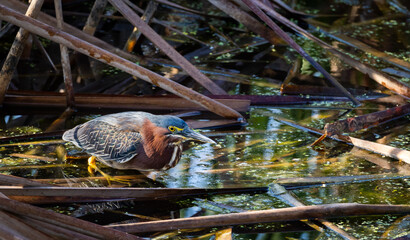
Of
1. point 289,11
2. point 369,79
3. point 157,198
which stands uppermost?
point 289,11

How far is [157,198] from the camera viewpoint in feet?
14.0

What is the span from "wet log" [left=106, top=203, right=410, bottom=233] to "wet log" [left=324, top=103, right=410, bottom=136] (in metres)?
1.43

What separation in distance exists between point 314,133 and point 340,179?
107cm

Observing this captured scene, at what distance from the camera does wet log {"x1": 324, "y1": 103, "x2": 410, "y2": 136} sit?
5.27 metres

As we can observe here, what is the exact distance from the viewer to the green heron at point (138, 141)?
4.67 m

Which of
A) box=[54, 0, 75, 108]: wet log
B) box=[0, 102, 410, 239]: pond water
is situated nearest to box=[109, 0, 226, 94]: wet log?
box=[54, 0, 75, 108]: wet log

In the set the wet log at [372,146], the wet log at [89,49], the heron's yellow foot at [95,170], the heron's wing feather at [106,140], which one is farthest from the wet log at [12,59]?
the wet log at [372,146]

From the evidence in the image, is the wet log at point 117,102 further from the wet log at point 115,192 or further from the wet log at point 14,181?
the wet log at point 14,181

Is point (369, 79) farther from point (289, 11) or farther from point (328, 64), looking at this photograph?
point (289, 11)

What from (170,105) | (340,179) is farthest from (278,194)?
(170,105)

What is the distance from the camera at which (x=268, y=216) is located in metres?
3.69

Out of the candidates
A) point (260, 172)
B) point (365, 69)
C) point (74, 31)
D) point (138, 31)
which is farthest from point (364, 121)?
point (74, 31)

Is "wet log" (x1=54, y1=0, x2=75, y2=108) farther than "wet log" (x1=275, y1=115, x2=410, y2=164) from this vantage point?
Yes

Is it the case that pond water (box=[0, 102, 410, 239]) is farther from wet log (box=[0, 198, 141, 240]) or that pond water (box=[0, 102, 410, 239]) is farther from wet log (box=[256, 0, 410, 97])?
wet log (box=[0, 198, 141, 240])
